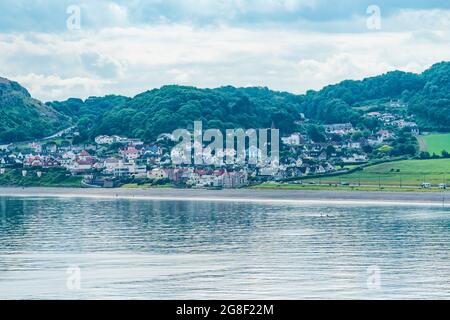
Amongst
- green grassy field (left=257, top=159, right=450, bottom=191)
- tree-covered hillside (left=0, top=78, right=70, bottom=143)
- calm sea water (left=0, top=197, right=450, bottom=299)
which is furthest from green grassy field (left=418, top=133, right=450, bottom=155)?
tree-covered hillside (left=0, top=78, right=70, bottom=143)

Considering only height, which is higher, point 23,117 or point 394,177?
point 23,117

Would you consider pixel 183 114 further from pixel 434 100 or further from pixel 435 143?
pixel 434 100

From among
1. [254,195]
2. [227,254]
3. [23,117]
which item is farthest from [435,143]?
[227,254]

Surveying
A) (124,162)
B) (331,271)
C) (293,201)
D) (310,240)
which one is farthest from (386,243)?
(124,162)

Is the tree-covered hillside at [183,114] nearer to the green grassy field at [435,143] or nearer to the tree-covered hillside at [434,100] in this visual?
the tree-covered hillside at [434,100]

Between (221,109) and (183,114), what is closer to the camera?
(183,114)

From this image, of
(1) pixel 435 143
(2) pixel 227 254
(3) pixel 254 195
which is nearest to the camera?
(2) pixel 227 254

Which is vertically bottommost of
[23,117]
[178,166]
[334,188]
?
[334,188]
